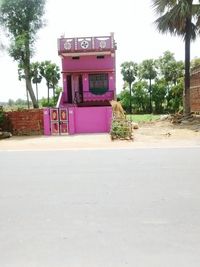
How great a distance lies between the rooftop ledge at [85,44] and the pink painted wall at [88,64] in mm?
1587

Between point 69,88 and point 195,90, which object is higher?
point 69,88

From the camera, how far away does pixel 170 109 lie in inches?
1710

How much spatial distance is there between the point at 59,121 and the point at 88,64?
24.7ft

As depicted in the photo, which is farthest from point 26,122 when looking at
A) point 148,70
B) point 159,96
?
point 148,70

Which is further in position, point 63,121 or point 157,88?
point 157,88

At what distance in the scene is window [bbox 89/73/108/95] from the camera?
84.8 ft

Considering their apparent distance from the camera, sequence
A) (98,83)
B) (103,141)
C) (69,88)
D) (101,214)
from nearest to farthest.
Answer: (101,214) → (103,141) → (98,83) → (69,88)

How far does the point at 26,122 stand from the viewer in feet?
65.3

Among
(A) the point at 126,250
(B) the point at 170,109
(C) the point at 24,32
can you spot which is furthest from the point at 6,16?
(A) the point at 126,250

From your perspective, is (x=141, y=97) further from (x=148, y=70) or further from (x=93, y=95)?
(x=93, y=95)

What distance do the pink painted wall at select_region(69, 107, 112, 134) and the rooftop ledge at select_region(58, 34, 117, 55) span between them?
5.73 metres

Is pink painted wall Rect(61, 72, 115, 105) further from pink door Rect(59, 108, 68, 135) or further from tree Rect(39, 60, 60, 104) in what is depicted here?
tree Rect(39, 60, 60, 104)

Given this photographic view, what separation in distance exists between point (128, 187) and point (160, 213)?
1.62 m

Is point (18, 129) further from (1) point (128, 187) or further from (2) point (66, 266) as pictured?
(2) point (66, 266)
